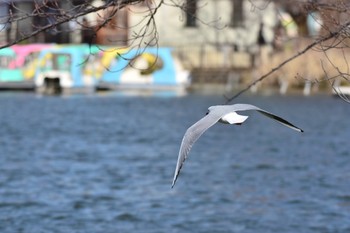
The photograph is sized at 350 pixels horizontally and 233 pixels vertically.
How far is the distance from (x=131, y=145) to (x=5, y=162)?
4.10 m

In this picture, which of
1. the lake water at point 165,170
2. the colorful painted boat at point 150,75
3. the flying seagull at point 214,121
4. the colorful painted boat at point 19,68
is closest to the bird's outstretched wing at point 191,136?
the flying seagull at point 214,121

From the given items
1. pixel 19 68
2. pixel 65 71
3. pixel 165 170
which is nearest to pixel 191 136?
pixel 165 170

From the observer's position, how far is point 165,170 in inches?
810

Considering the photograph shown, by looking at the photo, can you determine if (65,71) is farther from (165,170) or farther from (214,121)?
(214,121)

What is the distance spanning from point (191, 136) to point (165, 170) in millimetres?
12754

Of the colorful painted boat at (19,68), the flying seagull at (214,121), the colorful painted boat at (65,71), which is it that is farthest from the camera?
the colorful painted boat at (19,68)

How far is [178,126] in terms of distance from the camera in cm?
2923

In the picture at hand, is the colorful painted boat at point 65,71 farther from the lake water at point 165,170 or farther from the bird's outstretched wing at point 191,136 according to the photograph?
the bird's outstretched wing at point 191,136

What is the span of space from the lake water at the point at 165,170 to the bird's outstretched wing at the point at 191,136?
21.0ft

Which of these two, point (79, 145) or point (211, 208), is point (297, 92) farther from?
point (211, 208)

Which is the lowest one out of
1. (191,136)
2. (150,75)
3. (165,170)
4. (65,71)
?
(165,170)

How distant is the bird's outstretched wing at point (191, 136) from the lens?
7465 millimetres

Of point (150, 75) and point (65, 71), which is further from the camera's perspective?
point (150, 75)

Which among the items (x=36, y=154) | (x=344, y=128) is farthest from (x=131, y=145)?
(x=344, y=128)
